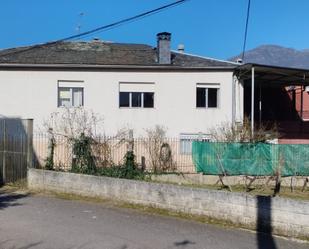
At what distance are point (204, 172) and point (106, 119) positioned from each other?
6449 millimetres

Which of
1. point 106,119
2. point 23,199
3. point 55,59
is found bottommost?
point 23,199

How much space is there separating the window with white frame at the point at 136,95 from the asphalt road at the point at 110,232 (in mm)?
14076

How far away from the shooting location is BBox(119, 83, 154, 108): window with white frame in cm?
2748

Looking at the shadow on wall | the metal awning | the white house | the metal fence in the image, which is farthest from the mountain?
the shadow on wall

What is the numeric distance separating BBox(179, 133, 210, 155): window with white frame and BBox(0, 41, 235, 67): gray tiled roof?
142 inches

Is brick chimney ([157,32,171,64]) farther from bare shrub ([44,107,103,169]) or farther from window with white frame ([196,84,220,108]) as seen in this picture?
bare shrub ([44,107,103,169])

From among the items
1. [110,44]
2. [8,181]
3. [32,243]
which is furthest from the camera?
[110,44]

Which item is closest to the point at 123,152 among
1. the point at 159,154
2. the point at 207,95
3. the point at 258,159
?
the point at 159,154

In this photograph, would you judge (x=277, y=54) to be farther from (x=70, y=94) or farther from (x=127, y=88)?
(x=70, y=94)

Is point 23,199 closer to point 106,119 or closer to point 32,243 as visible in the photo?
point 32,243

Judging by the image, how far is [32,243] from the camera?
9484 millimetres

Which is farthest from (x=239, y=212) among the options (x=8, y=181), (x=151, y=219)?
(x=8, y=181)

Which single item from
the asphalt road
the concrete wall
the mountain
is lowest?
the asphalt road

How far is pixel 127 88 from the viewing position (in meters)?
27.5
